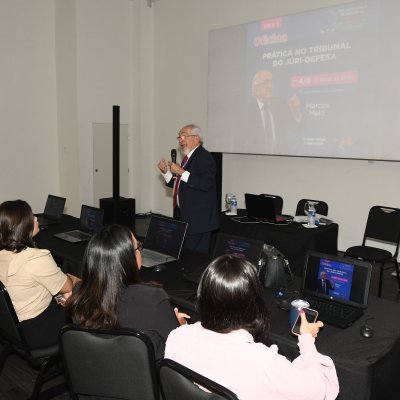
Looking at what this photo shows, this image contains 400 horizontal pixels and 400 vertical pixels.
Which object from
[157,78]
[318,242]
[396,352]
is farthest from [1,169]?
[396,352]

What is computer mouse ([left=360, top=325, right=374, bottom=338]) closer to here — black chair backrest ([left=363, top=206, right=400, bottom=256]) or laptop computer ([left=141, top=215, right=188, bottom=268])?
laptop computer ([left=141, top=215, right=188, bottom=268])

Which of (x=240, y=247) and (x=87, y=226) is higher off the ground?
(x=240, y=247)

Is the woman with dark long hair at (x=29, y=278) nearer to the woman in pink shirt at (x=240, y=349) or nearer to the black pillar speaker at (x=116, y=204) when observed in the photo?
the woman in pink shirt at (x=240, y=349)

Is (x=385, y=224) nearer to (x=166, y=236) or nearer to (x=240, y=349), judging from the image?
(x=166, y=236)

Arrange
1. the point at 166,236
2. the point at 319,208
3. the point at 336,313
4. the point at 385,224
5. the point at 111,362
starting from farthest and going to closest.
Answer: the point at 319,208 < the point at 385,224 < the point at 166,236 < the point at 336,313 < the point at 111,362

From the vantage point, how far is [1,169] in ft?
19.7

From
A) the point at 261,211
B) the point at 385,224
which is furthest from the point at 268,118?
the point at 385,224

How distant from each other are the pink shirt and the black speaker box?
505 cm

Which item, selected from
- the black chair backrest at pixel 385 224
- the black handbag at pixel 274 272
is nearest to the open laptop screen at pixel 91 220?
the black handbag at pixel 274 272

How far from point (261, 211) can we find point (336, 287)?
203cm

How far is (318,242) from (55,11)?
5207mm

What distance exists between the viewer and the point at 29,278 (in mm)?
2070

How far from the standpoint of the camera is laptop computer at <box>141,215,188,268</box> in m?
2.67

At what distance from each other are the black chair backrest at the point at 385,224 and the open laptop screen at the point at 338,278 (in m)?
2.32
